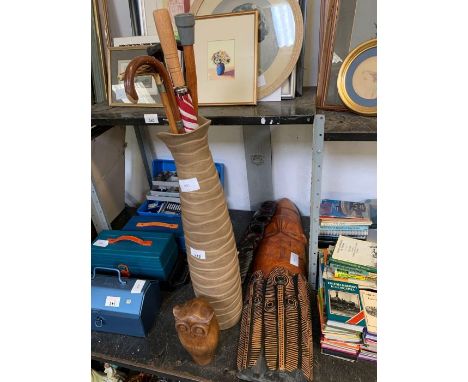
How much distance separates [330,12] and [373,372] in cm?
102

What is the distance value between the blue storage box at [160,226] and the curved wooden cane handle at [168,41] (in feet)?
2.44

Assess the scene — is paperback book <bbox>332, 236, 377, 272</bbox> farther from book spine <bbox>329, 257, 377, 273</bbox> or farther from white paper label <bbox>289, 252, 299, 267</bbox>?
white paper label <bbox>289, 252, 299, 267</bbox>

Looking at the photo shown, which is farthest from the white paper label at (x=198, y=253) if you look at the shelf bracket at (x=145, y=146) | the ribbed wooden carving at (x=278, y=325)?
the shelf bracket at (x=145, y=146)

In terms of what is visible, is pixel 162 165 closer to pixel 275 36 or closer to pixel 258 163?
pixel 258 163

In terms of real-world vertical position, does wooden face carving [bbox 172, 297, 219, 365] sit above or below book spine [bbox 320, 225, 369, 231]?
below

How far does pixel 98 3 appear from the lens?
45.7 inches

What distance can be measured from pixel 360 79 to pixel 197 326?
2.66 ft

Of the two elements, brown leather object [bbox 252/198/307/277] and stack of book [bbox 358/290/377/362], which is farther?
brown leather object [bbox 252/198/307/277]

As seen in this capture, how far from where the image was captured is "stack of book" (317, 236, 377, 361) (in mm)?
914

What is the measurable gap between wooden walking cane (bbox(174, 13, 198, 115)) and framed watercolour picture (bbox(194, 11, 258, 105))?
0.31 m

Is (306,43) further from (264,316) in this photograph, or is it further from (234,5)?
(264,316)

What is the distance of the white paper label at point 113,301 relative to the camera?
1.00m

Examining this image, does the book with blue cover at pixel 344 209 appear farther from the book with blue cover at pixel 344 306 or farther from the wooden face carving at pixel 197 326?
the wooden face carving at pixel 197 326

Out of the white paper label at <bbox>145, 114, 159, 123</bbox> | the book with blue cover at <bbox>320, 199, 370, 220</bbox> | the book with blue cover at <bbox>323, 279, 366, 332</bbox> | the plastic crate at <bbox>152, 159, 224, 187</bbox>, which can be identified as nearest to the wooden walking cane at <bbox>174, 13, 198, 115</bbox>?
the white paper label at <bbox>145, 114, 159, 123</bbox>
